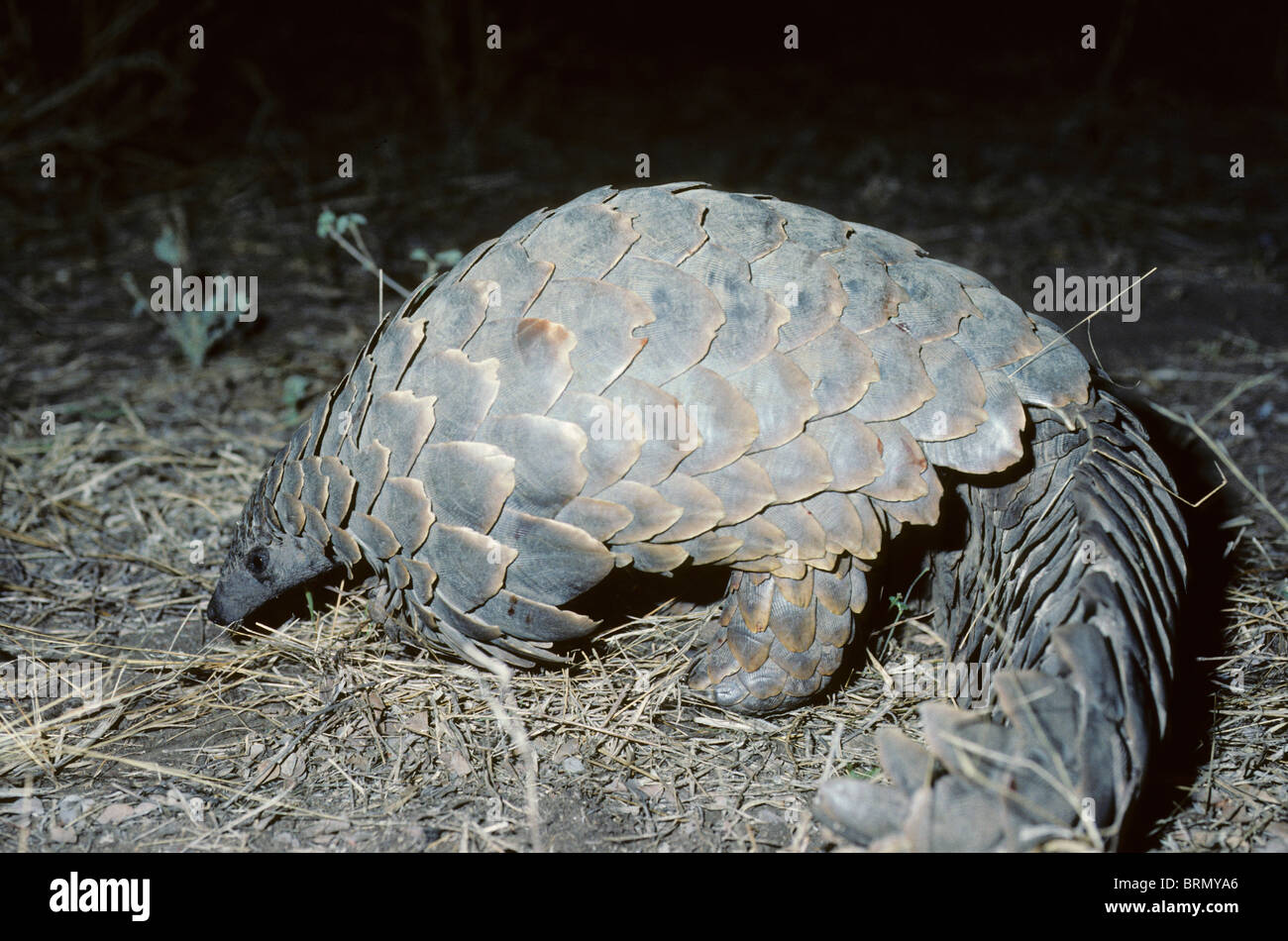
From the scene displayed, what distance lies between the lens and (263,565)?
107 inches

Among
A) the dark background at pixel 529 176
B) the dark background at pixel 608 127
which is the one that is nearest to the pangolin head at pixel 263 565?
the dark background at pixel 529 176

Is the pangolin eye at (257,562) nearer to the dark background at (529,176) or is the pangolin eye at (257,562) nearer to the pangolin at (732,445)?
the pangolin at (732,445)

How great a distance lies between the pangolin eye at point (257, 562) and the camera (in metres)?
2.73

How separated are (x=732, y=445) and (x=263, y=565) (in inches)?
52.0

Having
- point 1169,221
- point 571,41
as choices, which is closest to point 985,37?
point 571,41

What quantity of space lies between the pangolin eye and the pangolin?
247 millimetres

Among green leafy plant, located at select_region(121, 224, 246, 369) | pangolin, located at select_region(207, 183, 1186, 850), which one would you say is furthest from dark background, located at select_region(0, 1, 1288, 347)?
pangolin, located at select_region(207, 183, 1186, 850)

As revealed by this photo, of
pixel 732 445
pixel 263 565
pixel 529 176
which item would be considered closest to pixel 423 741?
pixel 263 565

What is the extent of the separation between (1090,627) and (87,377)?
4.16 meters

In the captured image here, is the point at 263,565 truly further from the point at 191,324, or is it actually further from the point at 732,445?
the point at 191,324

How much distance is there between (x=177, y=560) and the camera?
10.9ft

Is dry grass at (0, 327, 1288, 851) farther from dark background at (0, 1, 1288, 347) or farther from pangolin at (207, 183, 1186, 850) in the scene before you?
dark background at (0, 1, 1288, 347)

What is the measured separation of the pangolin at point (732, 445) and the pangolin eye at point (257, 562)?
0.25 metres
